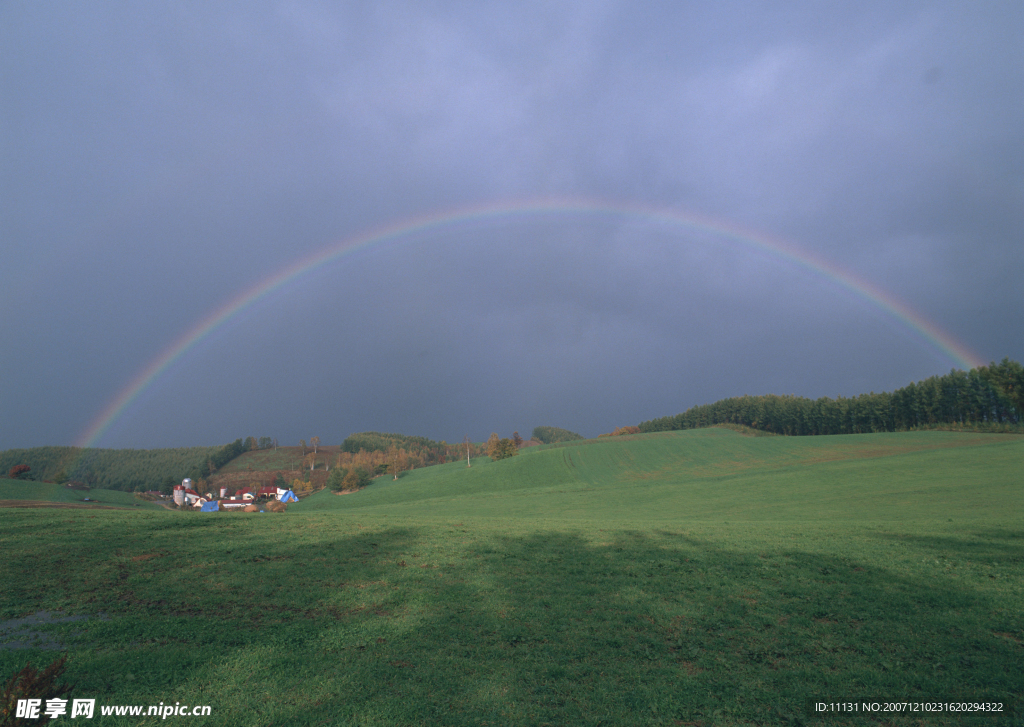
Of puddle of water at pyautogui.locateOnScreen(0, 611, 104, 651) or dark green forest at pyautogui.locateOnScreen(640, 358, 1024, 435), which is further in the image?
dark green forest at pyautogui.locateOnScreen(640, 358, 1024, 435)

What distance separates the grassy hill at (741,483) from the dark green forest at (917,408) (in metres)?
19.9

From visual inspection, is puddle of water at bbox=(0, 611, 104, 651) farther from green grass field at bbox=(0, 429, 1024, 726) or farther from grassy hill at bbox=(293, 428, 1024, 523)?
grassy hill at bbox=(293, 428, 1024, 523)

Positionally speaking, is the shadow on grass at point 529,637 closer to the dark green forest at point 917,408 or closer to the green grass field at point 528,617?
the green grass field at point 528,617

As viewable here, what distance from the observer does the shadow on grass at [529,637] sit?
7086 millimetres

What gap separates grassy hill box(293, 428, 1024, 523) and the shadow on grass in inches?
630

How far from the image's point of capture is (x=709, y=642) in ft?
31.0

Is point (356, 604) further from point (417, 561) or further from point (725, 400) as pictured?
point (725, 400)

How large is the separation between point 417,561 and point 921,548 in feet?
58.4

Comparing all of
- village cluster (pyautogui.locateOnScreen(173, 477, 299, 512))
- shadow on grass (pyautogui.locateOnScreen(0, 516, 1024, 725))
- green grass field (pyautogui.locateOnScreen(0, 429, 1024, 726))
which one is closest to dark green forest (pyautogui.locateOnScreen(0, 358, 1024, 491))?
village cluster (pyautogui.locateOnScreen(173, 477, 299, 512))

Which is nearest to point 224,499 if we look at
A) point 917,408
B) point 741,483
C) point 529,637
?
point 741,483

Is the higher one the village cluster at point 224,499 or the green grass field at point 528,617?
the green grass field at point 528,617

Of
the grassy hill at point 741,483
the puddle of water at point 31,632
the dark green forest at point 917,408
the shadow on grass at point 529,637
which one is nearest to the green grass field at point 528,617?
the shadow on grass at point 529,637

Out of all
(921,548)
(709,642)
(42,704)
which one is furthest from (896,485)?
(42,704)

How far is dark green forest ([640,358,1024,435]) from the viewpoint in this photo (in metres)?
95.6
